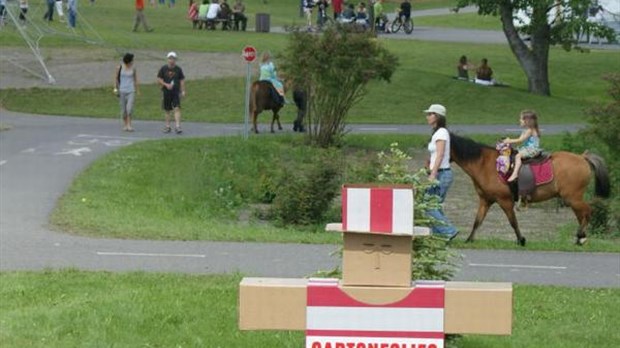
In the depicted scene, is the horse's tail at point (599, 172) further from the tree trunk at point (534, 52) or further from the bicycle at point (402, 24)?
the bicycle at point (402, 24)

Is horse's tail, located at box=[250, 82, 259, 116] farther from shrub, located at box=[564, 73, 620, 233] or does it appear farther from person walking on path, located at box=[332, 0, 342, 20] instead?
person walking on path, located at box=[332, 0, 342, 20]

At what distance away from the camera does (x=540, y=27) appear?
149 feet

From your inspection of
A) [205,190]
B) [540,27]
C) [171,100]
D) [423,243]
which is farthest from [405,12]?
[423,243]

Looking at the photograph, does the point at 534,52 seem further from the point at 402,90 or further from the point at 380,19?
the point at 380,19

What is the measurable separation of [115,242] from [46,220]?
2163 millimetres

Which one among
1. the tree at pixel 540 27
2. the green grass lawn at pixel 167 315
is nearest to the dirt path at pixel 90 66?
the tree at pixel 540 27

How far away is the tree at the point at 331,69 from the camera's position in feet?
104

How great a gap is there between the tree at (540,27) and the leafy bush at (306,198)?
22.7 meters

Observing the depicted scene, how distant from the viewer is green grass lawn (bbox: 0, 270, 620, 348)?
A: 9578 millimetres

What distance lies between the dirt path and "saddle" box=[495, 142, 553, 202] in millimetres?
23630

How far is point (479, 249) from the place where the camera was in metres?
17.6

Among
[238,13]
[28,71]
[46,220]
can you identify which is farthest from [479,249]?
[238,13]

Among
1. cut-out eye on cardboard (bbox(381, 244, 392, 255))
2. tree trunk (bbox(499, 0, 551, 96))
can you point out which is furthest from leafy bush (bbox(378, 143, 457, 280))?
tree trunk (bbox(499, 0, 551, 96))

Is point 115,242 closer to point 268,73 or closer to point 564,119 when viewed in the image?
point 268,73
